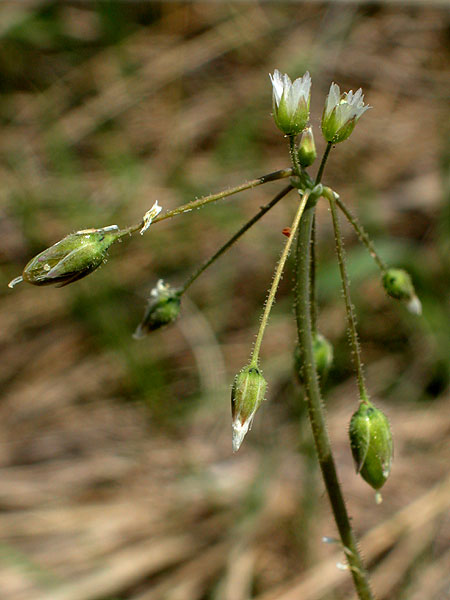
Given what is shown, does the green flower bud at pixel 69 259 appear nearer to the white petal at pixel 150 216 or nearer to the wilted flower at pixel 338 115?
the white petal at pixel 150 216

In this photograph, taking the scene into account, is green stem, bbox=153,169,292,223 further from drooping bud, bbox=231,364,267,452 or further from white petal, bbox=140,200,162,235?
drooping bud, bbox=231,364,267,452

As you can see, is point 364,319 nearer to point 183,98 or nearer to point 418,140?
point 418,140

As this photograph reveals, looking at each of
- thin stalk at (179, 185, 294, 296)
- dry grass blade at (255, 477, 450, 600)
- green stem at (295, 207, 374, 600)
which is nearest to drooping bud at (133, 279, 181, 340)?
thin stalk at (179, 185, 294, 296)

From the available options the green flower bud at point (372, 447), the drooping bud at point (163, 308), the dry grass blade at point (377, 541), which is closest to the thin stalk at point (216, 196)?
the drooping bud at point (163, 308)

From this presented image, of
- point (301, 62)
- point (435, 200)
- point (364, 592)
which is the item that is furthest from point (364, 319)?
point (364, 592)

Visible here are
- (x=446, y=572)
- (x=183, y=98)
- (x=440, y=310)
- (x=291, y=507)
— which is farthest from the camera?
(x=183, y=98)

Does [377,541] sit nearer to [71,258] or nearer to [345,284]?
[345,284]
